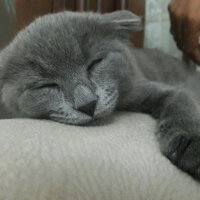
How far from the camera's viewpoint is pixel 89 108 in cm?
87

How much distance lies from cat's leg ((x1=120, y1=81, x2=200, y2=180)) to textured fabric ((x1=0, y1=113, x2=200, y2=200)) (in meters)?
0.02

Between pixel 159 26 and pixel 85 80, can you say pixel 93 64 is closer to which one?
pixel 85 80

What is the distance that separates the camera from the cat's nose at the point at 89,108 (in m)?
0.86

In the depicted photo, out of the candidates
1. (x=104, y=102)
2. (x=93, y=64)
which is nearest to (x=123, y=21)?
(x=93, y=64)

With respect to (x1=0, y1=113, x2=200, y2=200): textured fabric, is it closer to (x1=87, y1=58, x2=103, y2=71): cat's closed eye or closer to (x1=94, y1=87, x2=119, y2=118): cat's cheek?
(x1=94, y1=87, x2=119, y2=118): cat's cheek

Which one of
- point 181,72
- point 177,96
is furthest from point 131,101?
point 181,72

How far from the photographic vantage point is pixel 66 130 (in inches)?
30.9

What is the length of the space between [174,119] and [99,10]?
0.95 metres

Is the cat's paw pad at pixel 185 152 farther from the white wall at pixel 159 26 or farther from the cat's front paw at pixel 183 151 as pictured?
the white wall at pixel 159 26

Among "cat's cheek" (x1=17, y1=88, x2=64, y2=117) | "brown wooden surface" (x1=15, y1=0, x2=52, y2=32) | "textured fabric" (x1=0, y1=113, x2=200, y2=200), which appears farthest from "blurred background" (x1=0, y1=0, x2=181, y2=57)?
"textured fabric" (x1=0, y1=113, x2=200, y2=200)

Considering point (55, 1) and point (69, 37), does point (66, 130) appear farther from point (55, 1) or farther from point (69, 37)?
point (55, 1)

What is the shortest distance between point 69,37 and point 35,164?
0.45 m

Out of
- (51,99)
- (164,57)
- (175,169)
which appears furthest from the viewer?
(164,57)

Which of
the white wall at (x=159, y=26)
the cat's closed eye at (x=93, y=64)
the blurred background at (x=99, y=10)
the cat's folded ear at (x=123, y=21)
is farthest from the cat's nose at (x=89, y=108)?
the white wall at (x=159, y=26)
